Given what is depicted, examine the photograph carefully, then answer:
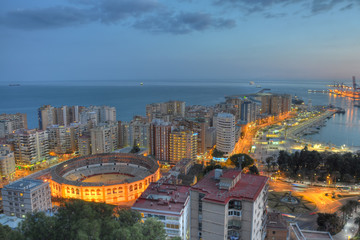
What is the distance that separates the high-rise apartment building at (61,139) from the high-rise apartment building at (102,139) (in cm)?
420

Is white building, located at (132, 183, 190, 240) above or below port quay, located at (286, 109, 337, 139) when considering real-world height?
above

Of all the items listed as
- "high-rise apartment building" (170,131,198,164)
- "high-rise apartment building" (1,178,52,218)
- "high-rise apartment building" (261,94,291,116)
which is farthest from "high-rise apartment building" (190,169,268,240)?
"high-rise apartment building" (261,94,291,116)

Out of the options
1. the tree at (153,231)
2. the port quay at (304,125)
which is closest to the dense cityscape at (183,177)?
the tree at (153,231)

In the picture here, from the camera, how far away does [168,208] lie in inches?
482

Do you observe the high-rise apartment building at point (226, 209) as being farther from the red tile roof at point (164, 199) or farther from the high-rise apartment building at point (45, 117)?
the high-rise apartment building at point (45, 117)

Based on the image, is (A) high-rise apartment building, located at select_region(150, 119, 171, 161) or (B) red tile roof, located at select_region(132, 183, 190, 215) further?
(A) high-rise apartment building, located at select_region(150, 119, 171, 161)

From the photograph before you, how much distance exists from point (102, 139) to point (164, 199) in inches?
700

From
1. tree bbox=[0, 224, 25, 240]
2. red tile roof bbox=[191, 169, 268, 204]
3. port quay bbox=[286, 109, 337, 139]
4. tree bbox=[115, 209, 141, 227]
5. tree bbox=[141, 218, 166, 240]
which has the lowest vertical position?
port quay bbox=[286, 109, 337, 139]

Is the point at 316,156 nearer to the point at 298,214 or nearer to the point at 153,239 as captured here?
the point at 298,214

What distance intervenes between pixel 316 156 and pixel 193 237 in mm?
17951

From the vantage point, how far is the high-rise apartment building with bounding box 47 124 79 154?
30656mm

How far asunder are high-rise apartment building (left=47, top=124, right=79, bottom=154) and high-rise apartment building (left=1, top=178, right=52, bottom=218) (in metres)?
15.8

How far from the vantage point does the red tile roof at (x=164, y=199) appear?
12.2m

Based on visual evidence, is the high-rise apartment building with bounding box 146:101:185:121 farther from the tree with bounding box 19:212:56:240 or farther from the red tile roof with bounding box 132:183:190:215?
the tree with bounding box 19:212:56:240
